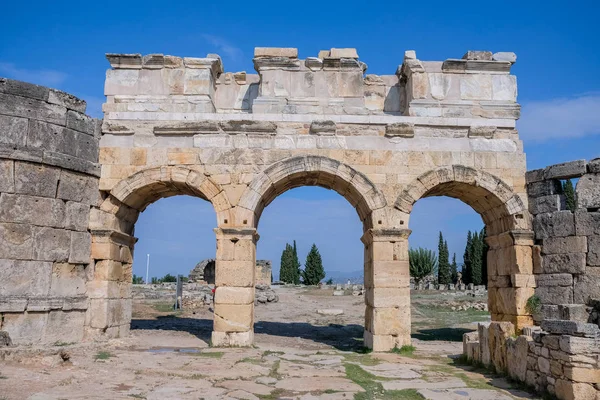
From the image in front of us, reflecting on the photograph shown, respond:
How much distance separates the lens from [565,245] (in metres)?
9.94

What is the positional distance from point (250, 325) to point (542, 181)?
626 centimetres

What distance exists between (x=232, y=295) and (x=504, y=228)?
5.63 metres

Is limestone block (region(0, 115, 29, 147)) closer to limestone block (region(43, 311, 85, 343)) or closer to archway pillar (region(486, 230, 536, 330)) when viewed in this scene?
limestone block (region(43, 311, 85, 343))

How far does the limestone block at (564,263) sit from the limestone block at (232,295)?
18.6 feet

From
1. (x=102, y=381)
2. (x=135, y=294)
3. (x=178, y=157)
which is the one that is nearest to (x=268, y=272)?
(x=135, y=294)

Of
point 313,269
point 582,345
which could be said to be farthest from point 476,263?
point 582,345

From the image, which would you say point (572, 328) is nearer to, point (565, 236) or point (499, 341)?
point (499, 341)

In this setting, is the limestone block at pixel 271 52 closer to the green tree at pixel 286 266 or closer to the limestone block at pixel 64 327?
the limestone block at pixel 64 327

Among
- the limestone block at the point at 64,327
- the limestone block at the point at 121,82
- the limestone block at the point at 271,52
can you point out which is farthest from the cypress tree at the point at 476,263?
the limestone block at the point at 64,327

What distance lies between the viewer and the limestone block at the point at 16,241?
905 centimetres

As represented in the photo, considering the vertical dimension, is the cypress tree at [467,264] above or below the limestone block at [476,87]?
below

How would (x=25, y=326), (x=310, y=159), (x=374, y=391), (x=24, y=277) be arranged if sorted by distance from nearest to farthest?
(x=374, y=391)
(x=25, y=326)
(x=24, y=277)
(x=310, y=159)

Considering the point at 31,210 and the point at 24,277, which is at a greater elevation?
the point at 31,210

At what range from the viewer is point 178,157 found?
10.5 m
